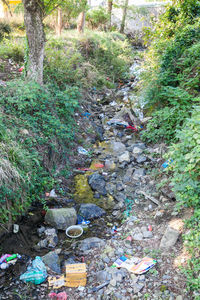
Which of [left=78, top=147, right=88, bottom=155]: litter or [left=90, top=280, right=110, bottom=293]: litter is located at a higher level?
[left=78, top=147, right=88, bottom=155]: litter

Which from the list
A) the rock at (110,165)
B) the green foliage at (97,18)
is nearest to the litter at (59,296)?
the rock at (110,165)

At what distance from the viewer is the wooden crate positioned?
2.17 m

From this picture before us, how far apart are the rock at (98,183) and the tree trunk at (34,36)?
2246mm

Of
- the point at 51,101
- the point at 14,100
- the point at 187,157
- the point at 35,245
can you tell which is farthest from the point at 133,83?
the point at 35,245

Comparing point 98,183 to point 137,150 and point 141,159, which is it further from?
point 137,150

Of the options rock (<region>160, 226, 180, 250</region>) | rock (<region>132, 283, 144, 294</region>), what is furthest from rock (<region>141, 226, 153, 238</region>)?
rock (<region>132, 283, 144, 294</region>)

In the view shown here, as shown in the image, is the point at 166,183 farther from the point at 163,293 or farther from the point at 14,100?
the point at 14,100

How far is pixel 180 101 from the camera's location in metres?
4.21

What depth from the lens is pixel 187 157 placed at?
7.58ft

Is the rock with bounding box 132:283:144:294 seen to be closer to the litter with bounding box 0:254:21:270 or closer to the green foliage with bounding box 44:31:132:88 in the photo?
the litter with bounding box 0:254:21:270

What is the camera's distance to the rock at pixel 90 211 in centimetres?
315

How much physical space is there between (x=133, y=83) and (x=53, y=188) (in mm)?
5256

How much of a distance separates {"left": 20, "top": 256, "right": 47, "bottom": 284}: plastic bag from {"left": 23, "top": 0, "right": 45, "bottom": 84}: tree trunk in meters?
3.32

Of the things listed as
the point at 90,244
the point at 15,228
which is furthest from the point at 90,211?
the point at 15,228
